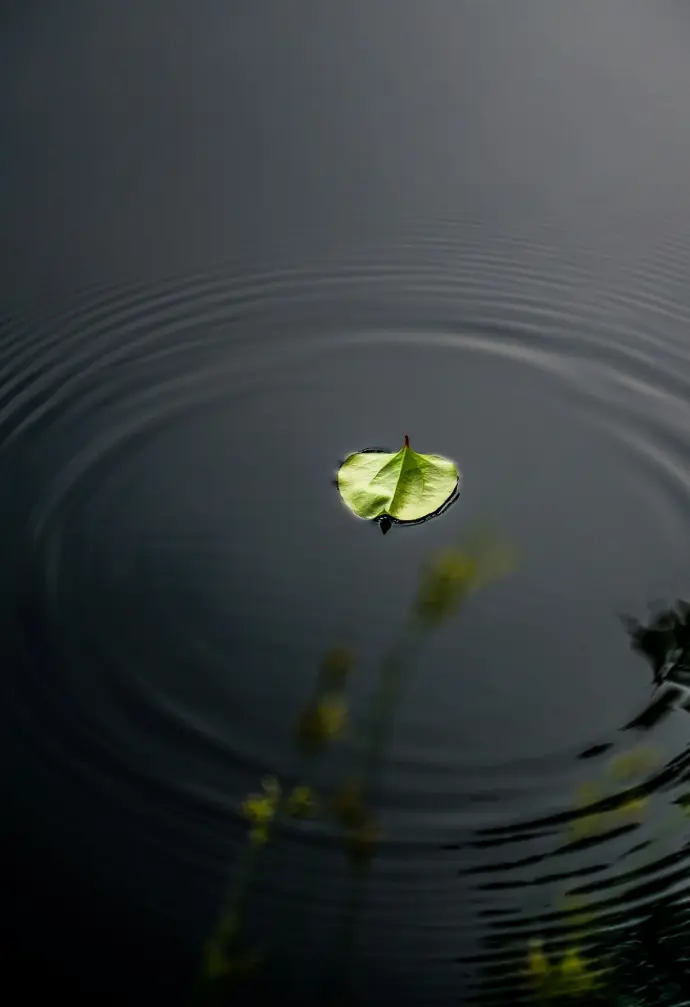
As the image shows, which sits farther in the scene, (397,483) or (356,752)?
(397,483)

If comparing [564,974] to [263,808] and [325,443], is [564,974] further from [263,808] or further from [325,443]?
[325,443]

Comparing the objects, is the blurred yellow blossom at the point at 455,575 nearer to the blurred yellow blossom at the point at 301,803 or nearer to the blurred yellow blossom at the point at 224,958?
the blurred yellow blossom at the point at 301,803

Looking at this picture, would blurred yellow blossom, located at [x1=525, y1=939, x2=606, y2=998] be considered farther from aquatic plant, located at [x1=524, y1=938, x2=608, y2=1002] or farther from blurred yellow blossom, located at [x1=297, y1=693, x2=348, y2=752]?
blurred yellow blossom, located at [x1=297, y1=693, x2=348, y2=752]

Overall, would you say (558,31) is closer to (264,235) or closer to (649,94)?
(649,94)

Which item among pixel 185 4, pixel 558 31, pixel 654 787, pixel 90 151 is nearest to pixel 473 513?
pixel 654 787

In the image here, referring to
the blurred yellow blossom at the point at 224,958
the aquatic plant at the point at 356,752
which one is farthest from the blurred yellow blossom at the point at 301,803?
the blurred yellow blossom at the point at 224,958

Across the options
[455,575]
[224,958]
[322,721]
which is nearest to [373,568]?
[455,575]

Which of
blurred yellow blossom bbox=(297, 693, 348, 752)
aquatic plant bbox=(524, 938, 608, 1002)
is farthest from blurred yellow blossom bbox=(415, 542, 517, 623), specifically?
aquatic plant bbox=(524, 938, 608, 1002)
